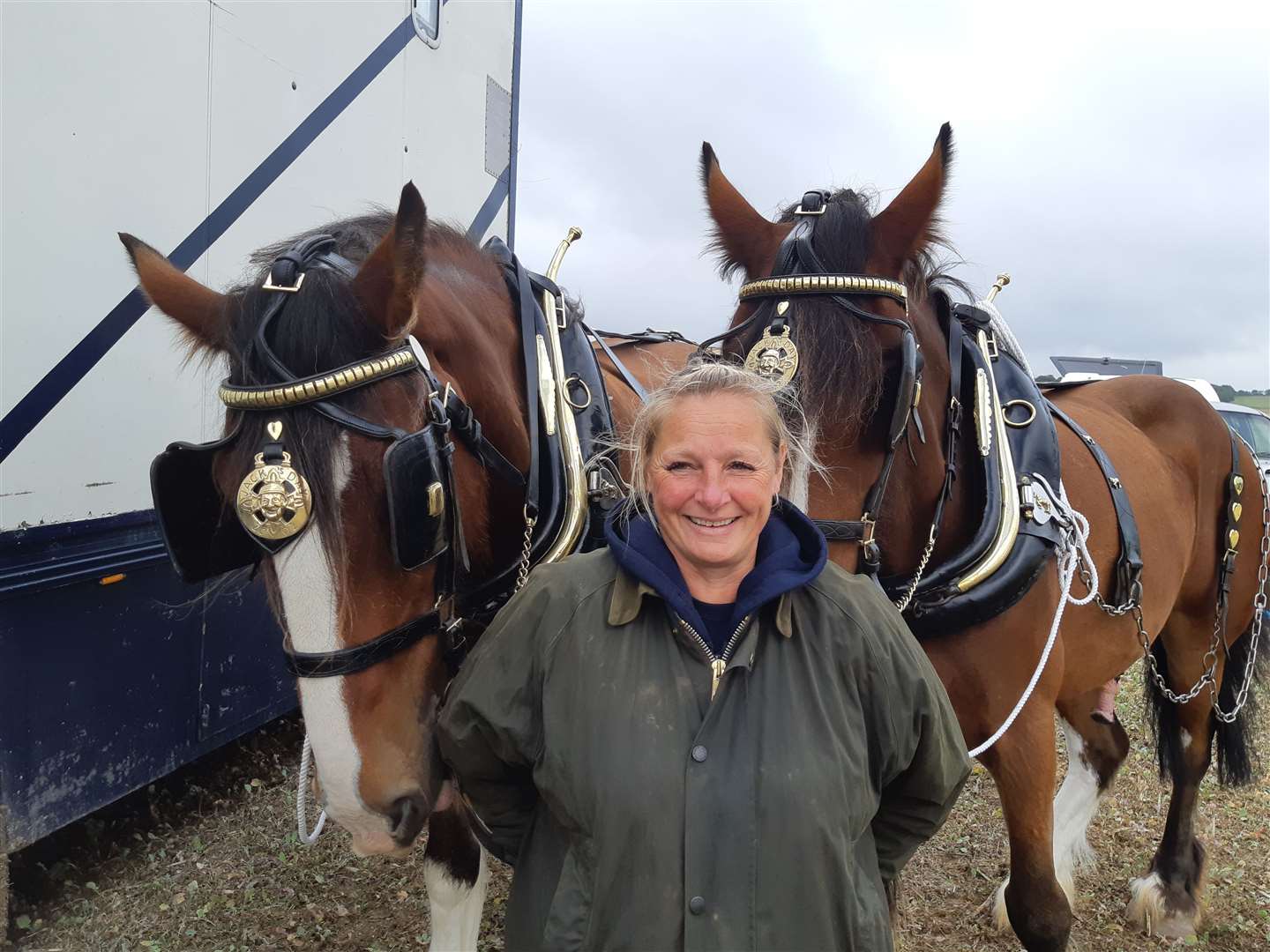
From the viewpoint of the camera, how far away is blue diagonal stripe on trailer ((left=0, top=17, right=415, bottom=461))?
83.7 inches

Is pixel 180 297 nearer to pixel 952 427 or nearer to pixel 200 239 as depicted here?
pixel 200 239

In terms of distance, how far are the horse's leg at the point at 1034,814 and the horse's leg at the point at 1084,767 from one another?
4.33ft

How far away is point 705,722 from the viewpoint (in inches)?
45.9

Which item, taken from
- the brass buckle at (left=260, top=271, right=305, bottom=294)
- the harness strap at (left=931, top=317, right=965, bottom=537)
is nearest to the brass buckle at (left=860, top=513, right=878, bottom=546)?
the harness strap at (left=931, top=317, right=965, bottom=537)

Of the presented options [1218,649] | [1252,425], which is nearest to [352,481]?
[1218,649]

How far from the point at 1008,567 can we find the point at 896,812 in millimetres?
805

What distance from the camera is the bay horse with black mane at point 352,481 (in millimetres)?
1399

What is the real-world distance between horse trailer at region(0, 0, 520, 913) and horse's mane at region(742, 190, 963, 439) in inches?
36.4

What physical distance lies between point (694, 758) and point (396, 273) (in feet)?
A: 3.01

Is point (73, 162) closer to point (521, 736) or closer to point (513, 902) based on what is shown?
point (521, 736)

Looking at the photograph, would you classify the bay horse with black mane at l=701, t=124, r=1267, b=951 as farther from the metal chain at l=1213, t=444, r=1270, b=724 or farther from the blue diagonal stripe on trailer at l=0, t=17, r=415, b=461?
the blue diagonal stripe on trailer at l=0, t=17, r=415, b=461

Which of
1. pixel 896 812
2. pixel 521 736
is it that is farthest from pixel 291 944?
pixel 896 812

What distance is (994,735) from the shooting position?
1995mm

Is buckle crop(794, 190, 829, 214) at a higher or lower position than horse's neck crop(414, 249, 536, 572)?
higher
